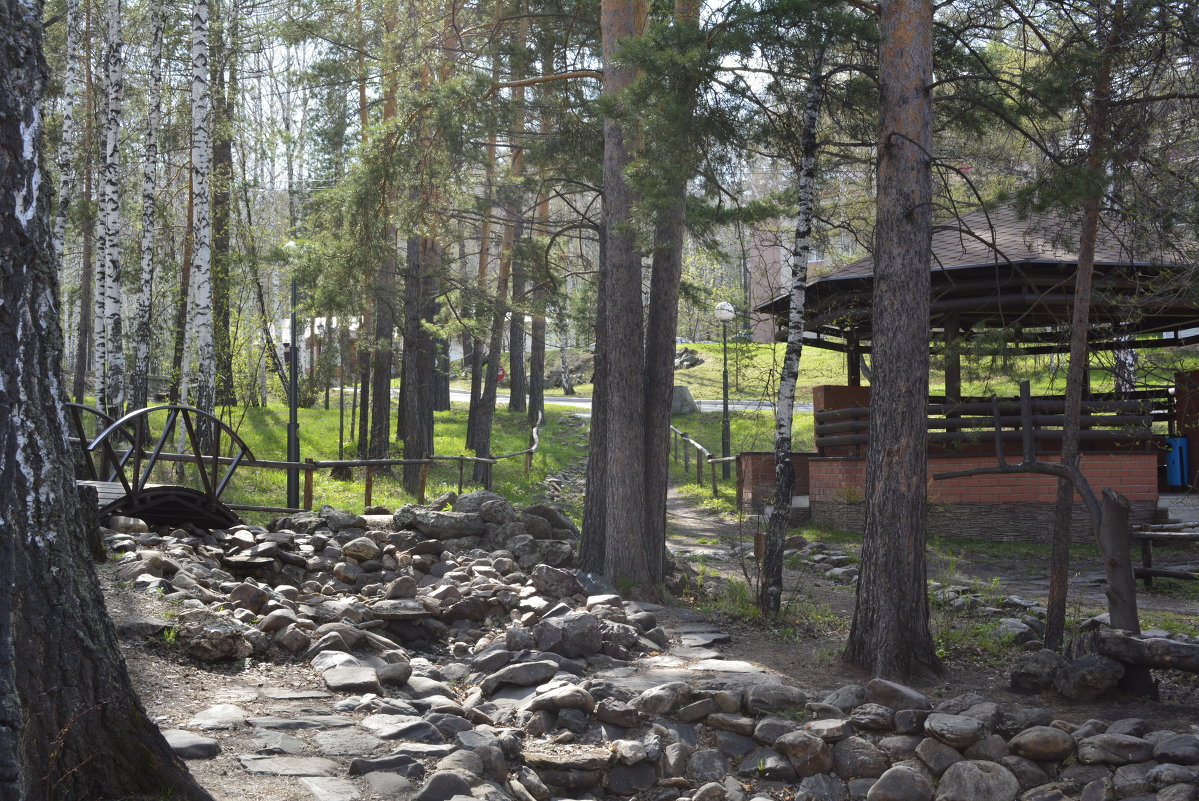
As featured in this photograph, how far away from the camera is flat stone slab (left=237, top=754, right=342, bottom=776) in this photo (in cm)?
401

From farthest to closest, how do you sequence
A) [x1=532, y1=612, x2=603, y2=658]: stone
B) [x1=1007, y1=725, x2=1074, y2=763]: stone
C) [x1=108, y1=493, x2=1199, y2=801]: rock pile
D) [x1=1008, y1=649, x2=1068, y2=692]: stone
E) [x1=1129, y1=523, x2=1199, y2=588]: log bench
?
[x1=1129, y1=523, x2=1199, y2=588]: log bench, [x1=532, y1=612, x2=603, y2=658]: stone, [x1=1008, y1=649, x2=1068, y2=692]: stone, [x1=1007, y1=725, x2=1074, y2=763]: stone, [x1=108, y1=493, x2=1199, y2=801]: rock pile

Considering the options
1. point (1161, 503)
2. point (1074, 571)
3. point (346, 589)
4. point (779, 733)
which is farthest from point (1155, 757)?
point (1161, 503)

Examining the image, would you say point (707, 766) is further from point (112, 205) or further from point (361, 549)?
point (112, 205)

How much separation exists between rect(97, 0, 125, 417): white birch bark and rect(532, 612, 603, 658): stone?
8.12 m

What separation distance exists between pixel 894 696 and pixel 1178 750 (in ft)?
4.74

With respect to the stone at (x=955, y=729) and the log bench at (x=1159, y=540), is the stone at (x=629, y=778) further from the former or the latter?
the log bench at (x=1159, y=540)

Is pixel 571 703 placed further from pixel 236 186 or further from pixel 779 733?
pixel 236 186

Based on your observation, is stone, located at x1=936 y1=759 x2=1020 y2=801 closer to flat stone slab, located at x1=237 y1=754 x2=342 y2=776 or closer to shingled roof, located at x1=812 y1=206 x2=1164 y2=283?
flat stone slab, located at x1=237 y1=754 x2=342 y2=776

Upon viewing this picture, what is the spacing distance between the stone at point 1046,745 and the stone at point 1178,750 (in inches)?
16.2

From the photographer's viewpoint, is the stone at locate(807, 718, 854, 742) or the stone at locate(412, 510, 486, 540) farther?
the stone at locate(412, 510, 486, 540)

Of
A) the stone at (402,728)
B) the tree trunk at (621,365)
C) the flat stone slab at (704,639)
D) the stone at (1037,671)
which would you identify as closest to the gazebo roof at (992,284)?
the tree trunk at (621,365)

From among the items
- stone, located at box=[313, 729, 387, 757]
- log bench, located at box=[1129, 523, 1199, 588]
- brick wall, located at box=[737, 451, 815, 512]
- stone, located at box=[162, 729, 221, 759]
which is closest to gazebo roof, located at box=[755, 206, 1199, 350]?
brick wall, located at box=[737, 451, 815, 512]

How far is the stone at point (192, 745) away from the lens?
399 centimetres

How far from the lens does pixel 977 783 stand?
Answer: 15.9 ft
